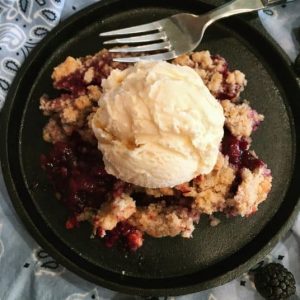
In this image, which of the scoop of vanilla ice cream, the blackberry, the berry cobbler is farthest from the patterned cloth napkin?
the scoop of vanilla ice cream

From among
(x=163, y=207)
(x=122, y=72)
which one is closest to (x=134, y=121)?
(x=122, y=72)

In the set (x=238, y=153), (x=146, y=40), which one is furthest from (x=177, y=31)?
(x=238, y=153)

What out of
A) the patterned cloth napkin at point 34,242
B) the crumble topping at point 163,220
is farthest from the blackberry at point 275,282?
→ the crumble topping at point 163,220

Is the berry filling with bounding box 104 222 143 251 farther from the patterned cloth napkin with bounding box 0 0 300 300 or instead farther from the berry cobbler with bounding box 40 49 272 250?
the patterned cloth napkin with bounding box 0 0 300 300

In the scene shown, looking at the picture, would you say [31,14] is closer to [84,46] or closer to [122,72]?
[84,46]

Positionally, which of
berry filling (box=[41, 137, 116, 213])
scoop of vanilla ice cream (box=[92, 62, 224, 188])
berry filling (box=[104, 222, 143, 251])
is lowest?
berry filling (box=[104, 222, 143, 251])

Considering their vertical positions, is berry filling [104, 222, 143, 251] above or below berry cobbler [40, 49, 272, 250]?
below

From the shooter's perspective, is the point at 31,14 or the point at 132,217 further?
the point at 31,14
